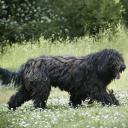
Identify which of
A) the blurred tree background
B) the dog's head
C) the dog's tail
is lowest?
the blurred tree background

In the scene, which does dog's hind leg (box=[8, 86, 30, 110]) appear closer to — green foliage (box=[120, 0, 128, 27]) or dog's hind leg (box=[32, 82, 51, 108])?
dog's hind leg (box=[32, 82, 51, 108])

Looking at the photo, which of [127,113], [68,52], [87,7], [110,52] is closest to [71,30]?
[87,7]

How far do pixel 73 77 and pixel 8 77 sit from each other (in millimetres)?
1469

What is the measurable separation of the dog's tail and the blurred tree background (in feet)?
39.0

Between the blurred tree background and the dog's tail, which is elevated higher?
the dog's tail

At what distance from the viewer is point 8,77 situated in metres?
15.0

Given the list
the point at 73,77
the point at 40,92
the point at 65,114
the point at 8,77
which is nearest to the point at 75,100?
the point at 73,77

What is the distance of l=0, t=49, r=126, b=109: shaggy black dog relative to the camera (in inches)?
569

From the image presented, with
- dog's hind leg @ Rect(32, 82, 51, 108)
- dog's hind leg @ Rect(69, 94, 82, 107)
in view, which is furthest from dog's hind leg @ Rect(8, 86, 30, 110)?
dog's hind leg @ Rect(69, 94, 82, 107)

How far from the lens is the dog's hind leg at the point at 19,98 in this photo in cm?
1473

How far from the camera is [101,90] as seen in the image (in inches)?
571

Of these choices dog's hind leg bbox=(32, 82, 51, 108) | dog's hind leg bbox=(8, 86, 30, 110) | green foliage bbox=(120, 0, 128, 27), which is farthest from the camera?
green foliage bbox=(120, 0, 128, 27)

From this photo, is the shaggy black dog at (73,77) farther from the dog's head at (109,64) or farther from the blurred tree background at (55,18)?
the blurred tree background at (55,18)

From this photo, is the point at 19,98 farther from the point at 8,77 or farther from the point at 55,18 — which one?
the point at 55,18
